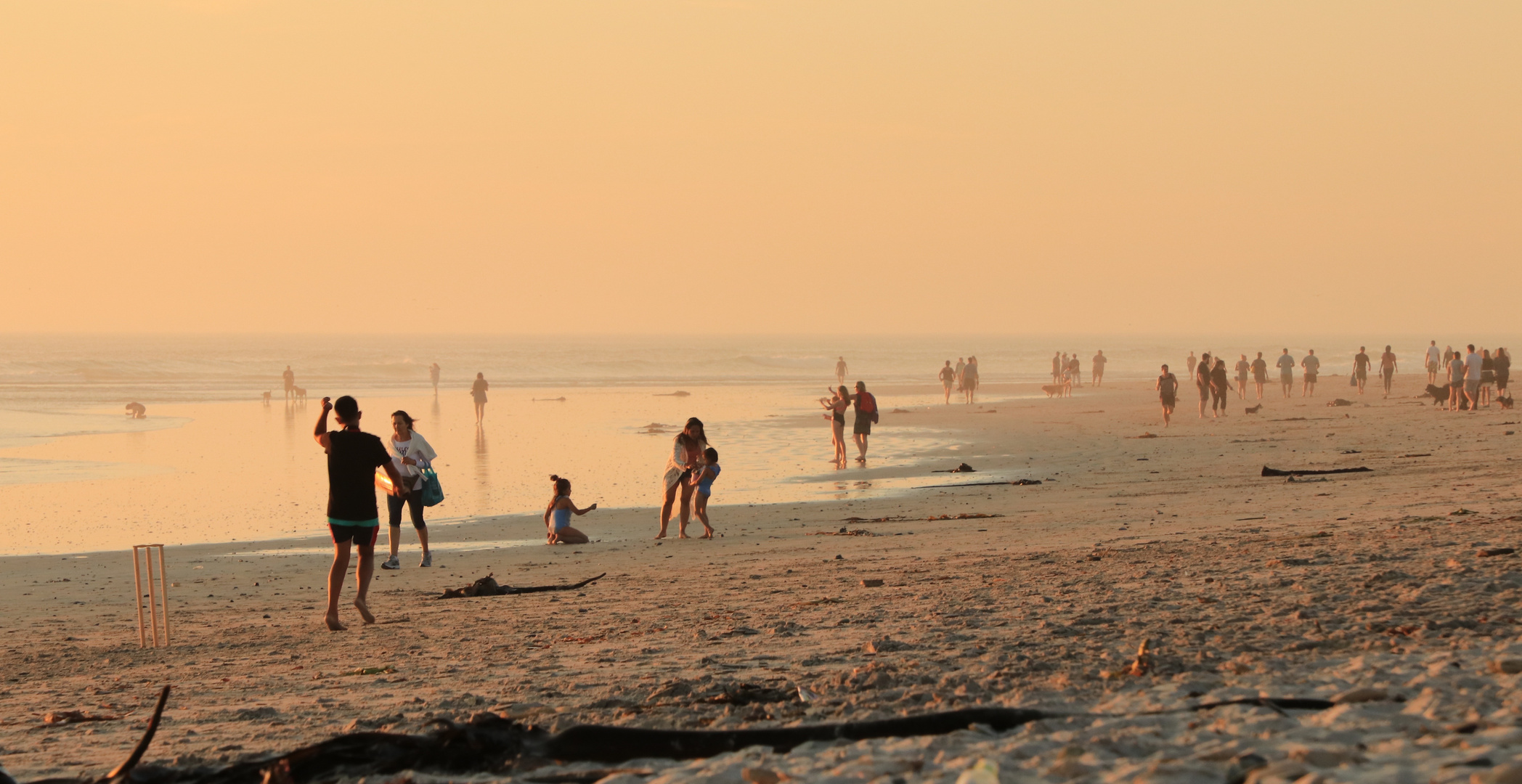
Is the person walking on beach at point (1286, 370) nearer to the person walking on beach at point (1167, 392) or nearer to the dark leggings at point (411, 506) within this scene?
the person walking on beach at point (1167, 392)

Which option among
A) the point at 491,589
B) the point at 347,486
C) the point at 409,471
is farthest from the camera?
the point at 409,471

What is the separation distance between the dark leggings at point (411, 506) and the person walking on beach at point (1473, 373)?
2258cm

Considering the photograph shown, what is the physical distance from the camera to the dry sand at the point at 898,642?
4258mm

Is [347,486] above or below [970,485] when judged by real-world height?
above

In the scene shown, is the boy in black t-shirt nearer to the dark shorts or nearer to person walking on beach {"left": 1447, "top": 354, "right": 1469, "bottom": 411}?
the dark shorts

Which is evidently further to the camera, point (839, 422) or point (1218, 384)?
point (1218, 384)

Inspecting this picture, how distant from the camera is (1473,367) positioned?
26.0 metres

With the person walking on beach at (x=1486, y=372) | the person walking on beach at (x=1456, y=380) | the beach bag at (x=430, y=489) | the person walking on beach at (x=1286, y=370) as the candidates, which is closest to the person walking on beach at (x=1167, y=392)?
the person walking on beach at (x=1456, y=380)

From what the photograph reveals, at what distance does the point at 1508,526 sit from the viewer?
877 centimetres

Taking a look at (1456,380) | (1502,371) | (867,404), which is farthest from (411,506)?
(1502,371)

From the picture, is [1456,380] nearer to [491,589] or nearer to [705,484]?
[705,484]

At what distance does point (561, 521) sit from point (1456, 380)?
71.2 ft

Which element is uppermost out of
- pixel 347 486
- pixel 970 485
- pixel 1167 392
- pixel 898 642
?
pixel 347 486

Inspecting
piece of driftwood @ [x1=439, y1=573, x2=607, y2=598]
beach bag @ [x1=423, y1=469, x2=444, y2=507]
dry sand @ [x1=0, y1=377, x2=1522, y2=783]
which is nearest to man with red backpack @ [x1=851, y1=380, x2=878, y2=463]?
dry sand @ [x1=0, y1=377, x2=1522, y2=783]
